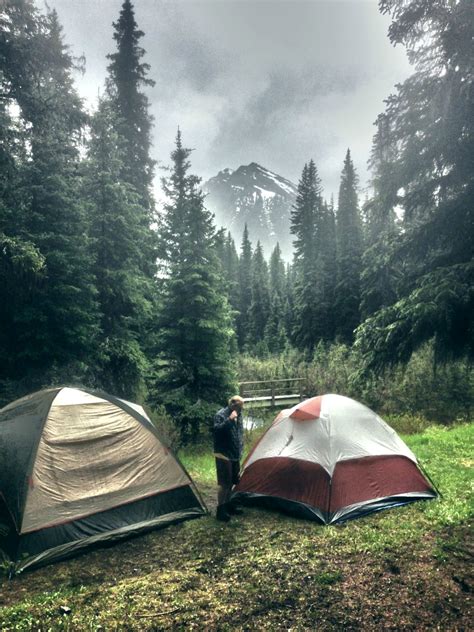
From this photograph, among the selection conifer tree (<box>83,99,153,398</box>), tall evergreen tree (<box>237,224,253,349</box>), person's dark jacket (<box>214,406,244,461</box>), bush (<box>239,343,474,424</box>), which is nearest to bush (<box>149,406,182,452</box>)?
conifer tree (<box>83,99,153,398</box>)

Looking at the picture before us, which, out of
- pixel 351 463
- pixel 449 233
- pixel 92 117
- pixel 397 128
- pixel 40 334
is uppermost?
pixel 92 117

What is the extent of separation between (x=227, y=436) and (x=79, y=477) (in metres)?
2.30

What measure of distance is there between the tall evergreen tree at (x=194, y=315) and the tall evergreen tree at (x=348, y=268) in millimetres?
20819

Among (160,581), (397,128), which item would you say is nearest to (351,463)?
(160,581)

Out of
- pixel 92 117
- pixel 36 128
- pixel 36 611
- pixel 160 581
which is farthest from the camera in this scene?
pixel 92 117

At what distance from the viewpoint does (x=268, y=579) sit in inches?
179

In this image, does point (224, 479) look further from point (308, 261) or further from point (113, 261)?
point (308, 261)

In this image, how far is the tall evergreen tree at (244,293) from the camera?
56.5m

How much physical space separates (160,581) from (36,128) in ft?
38.5

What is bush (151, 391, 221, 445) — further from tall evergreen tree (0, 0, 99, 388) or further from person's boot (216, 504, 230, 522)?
person's boot (216, 504, 230, 522)

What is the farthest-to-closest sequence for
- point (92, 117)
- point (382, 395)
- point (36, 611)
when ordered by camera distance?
1. point (382, 395)
2. point (92, 117)
3. point (36, 611)

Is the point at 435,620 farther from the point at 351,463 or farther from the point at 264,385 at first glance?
the point at 264,385

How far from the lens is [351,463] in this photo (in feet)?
20.4

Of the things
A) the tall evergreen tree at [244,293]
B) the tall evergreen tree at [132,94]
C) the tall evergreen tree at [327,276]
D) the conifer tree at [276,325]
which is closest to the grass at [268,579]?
the tall evergreen tree at [132,94]
